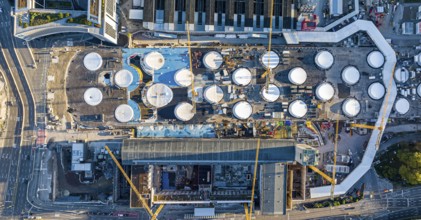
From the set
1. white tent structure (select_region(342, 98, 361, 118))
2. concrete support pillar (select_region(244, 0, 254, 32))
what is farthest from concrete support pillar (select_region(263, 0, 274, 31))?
white tent structure (select_region(342, 98, 361, 118))

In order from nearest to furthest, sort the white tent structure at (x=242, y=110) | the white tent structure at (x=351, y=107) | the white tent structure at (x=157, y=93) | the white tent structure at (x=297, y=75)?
the white tent structure at (x=157, y=93), the white tent structure at (x=242, y=110), the white tent structure at (x=297, y=75), the white tent structure at (x=351, y=107)

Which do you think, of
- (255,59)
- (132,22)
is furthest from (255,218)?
(132,22)

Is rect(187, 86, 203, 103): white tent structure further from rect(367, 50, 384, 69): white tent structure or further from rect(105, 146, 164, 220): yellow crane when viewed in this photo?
rect(367, 50, 384, 69): white tent structure

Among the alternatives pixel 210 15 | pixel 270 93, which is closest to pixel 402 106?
pixel 270 93

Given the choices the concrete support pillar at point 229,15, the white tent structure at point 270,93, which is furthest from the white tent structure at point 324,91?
the concrete support pillar at point 229,15

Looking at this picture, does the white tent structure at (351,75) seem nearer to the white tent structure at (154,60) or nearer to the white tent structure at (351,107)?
the white tent structure at (351,107)

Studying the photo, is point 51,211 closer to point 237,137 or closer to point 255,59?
point 237,137

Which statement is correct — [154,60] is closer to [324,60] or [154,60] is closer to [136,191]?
[136,191]
